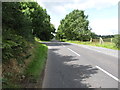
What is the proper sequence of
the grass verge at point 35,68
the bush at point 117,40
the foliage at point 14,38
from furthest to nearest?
the bush at point 117,40
the grass verge at point 35,68
the foliage at point 14,38

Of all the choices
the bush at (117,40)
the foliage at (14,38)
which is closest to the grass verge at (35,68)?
the foliage at (14,38)

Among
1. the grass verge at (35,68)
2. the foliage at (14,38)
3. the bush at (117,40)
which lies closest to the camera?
the foliage at (14,38)

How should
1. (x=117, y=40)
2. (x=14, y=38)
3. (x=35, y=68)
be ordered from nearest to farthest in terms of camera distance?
1. (x=14, y=38)
2. (x=35, y=68)
3. (x=117, y=40)

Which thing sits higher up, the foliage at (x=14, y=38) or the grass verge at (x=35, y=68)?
the foliage at (x=14, y=38)

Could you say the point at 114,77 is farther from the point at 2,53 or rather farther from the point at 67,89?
the point at 2,53

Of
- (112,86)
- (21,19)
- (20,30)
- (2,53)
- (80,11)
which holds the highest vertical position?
(80,11)

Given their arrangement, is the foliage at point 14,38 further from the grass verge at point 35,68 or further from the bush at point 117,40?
the bush at point 117,40

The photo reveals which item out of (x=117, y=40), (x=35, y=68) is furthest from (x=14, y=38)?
(x=117, y=40)

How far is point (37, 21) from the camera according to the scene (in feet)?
74.3

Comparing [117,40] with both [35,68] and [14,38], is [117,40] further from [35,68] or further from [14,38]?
[14,38]

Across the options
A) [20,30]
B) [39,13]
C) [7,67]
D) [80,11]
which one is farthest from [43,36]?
[7,67]

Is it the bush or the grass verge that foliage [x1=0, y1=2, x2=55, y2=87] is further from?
the bush

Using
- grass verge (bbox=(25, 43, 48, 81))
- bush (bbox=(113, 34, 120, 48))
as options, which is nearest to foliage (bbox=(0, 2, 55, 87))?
grass verge (bbox=(25, 43, 48, 81))

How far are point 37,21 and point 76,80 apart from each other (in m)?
19.7
